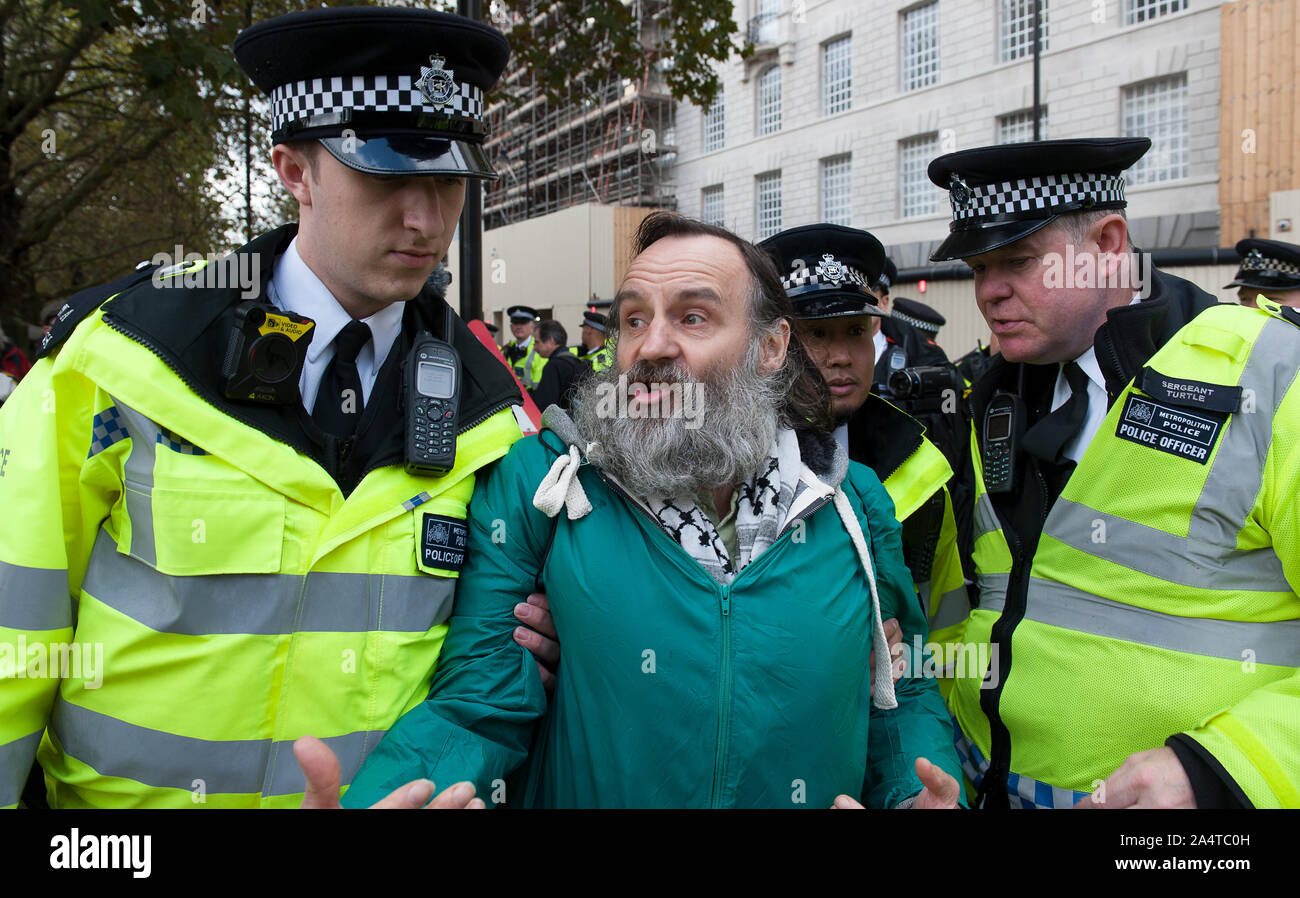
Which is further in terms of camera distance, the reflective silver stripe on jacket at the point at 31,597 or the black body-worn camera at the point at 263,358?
the black body-worn camera at the point at 263,358

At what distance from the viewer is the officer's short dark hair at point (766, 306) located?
247 centimetres

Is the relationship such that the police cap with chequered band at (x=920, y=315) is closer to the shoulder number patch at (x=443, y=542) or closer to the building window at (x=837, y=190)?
the shoulder number patch at (x=443, y=542)

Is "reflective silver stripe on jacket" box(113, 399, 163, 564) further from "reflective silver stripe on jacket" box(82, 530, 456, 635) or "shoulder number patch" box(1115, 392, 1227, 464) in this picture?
"shoulder number patch" box(1115, 392, 1227, 464)

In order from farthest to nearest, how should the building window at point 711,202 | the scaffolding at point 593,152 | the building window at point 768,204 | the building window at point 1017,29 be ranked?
1. the scaffolding at point 593,152
2. the building window at point 711,202
3. the building window at point 768,204
4. the building window at point 1017,29

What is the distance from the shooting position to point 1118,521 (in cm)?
222

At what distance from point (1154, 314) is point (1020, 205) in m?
0.55

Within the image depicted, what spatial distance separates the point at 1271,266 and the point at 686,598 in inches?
290

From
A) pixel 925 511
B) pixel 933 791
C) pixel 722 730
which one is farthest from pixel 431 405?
pixel 925 511

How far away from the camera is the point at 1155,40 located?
16.8m

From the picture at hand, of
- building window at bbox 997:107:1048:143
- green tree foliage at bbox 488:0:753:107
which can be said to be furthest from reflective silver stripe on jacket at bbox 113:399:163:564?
building window at bbox 997:107:1048:143

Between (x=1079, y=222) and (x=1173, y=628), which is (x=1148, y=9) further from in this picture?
(x=1173, y=628)

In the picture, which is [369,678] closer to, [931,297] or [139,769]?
[139,769]

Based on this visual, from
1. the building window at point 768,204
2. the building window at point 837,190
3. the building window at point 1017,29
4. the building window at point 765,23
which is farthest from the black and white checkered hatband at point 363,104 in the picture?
the building window at point 765,23

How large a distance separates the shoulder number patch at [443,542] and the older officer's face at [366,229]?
22.4 inches
